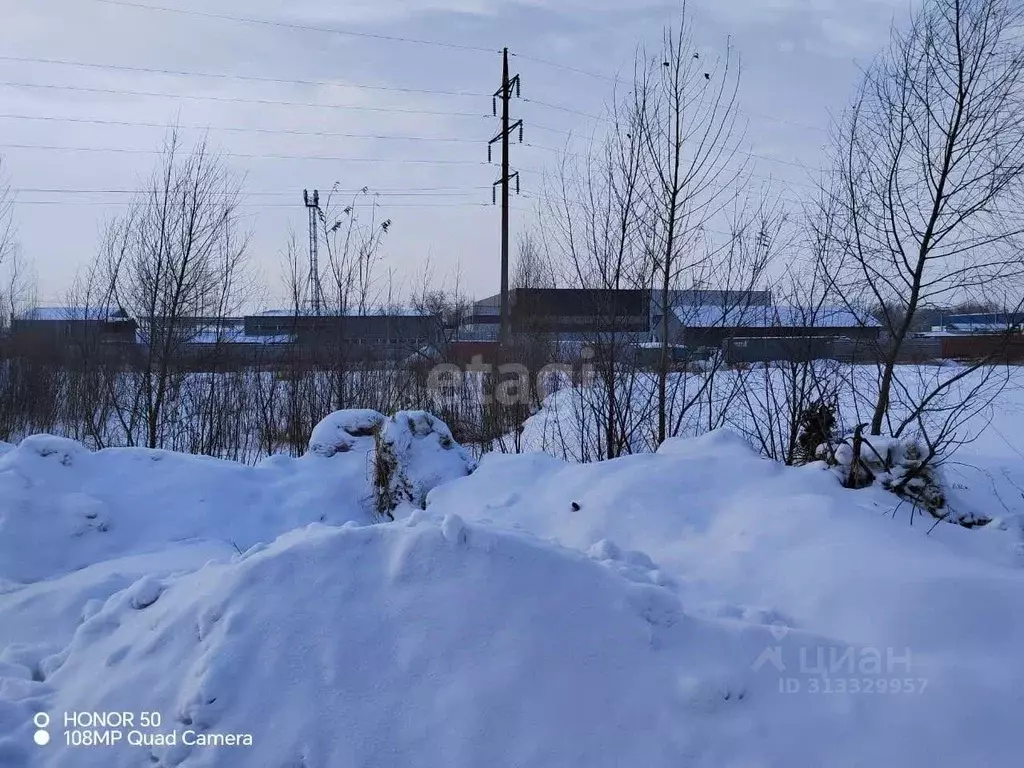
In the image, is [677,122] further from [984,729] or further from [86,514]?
[86,514]

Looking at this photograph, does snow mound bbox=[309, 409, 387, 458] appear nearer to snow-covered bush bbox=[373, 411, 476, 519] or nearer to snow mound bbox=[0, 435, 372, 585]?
snow mound bbox=[0, 435, 372, 585]

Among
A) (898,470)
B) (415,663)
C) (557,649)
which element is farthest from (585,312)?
(415,663)

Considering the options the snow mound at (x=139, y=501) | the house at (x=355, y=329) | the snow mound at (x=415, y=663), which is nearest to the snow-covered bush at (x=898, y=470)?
the snow mound at (x=415, y=663)

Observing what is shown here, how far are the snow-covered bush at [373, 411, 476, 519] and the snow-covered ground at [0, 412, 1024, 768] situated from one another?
2.73m

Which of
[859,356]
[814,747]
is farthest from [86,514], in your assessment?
[859,356]

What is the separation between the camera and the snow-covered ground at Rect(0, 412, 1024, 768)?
252cm

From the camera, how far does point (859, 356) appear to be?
6.41 meters

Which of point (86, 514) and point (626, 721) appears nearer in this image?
point (626, 721)

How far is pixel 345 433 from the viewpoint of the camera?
7.96m

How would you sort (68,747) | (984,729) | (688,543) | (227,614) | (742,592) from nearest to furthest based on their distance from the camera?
(984,729) < (68,747) < (227,614) < (742,592) < (688,543)

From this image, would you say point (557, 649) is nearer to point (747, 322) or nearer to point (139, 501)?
point (139, 501)

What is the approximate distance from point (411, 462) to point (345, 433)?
147 cm

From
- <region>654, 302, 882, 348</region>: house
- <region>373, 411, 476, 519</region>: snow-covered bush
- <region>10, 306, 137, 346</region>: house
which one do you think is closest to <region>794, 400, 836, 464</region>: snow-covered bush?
<region>654, 302, 882, 348</region>: house

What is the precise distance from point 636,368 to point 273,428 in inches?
224
